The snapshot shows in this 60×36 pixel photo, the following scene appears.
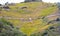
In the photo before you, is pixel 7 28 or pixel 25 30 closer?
pixel 7 28

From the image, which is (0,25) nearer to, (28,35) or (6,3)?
(28,35)

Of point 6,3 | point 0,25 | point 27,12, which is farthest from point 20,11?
point 0,25

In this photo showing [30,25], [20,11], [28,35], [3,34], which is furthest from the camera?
[20,11]


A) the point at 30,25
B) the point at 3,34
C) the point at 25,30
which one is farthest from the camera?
the point at 30,25

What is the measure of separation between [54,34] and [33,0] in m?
28.0

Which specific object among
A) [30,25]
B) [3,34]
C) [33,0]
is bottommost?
[33,0]

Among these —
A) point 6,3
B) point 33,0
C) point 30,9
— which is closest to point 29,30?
point 30,9

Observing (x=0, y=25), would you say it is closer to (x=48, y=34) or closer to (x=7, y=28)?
(x=7, y=28)

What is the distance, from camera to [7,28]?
1689 cm

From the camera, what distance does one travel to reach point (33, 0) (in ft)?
146

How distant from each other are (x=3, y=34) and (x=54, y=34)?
313 cm

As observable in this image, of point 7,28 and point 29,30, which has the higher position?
point 7,28

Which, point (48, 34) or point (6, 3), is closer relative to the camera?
point (48, 34)

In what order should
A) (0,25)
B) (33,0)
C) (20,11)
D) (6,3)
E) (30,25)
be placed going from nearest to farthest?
(0,25) → (30,25) → (20,11) → (6,3) → (33,0)
